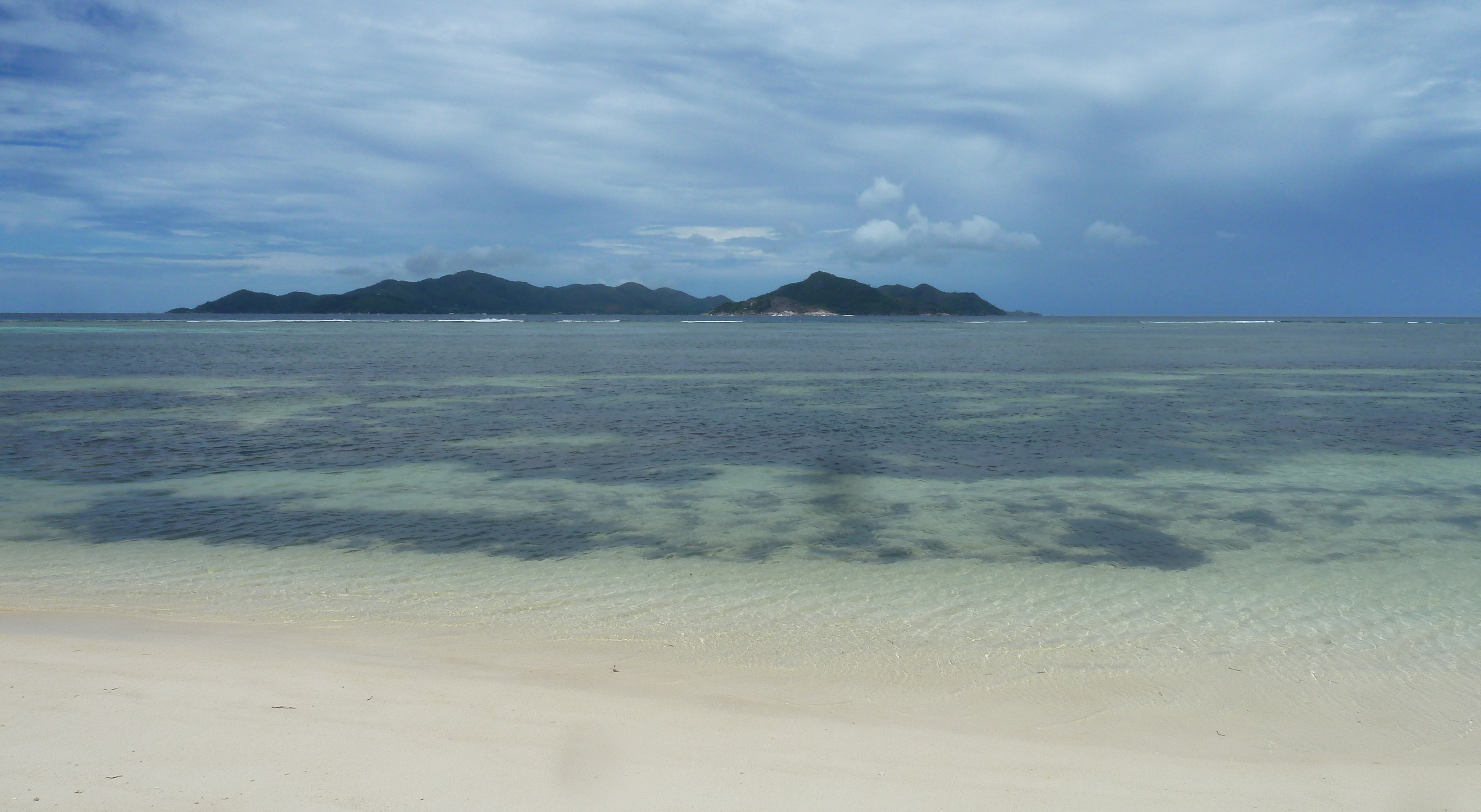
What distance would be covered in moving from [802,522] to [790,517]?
0.43 meters

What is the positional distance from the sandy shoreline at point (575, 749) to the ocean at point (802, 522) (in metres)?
1.04

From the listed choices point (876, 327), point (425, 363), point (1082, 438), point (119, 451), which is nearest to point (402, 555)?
point (119, 451)

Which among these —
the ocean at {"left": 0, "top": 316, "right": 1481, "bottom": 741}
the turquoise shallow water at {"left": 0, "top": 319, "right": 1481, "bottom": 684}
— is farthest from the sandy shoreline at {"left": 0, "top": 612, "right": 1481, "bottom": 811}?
the turquoise shallow water at {"left": 0, "top": 319, "right": 1481, "bottom": 684}

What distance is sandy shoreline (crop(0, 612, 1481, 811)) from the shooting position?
5324 millimetres

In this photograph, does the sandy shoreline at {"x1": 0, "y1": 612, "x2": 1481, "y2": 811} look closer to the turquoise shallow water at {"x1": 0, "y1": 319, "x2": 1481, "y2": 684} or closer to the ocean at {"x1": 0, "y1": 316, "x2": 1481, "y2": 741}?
the ocean at {"x1": 0, "y1": 316, "x2": 1481, "y2": 741}

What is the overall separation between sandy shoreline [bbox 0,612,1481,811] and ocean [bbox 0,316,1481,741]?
3.40 feet

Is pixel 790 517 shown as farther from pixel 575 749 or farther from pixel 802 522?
pixel 575 749

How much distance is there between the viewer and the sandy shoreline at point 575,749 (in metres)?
5.32

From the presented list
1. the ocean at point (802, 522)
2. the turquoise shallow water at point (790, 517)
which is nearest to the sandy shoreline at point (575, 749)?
the ocean at point (802, 522)

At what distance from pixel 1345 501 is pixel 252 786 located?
697 inches

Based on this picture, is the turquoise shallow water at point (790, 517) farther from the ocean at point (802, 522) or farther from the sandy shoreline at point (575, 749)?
the sandy shoreline at point (575, 749)

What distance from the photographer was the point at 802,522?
13969 millimetres

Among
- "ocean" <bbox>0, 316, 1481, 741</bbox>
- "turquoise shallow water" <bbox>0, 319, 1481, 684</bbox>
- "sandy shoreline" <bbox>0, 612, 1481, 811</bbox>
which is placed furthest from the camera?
"turquoise shallow water" <bbox>0, 319, 1481, 684</bbox>

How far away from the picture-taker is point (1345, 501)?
1566 cm
